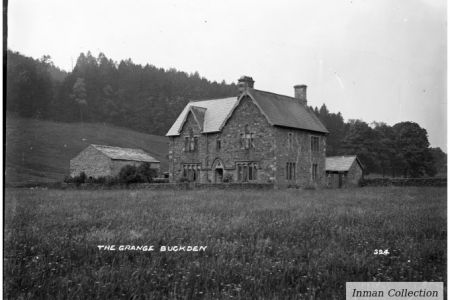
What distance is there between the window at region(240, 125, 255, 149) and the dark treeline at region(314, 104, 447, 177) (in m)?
5.92

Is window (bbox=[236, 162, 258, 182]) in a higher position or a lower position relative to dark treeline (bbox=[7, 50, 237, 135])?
lower

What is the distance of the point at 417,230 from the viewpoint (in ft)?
27.0

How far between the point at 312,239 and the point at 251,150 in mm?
22904

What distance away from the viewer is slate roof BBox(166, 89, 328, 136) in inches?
1195

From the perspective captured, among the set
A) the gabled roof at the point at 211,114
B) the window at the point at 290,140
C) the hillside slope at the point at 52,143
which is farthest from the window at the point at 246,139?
the hillside slope at the point at 52,143

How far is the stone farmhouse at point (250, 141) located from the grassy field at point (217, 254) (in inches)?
793

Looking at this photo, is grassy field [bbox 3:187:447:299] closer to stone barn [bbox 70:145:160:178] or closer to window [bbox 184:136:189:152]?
window [bbox 184:136:189:152]

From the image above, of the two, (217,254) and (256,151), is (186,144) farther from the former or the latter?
(217,254)

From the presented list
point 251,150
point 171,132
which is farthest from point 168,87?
point 251,150

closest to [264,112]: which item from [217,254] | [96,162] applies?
[96,162]

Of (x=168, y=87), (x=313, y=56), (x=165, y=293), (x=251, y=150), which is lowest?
(x=165, y=293)

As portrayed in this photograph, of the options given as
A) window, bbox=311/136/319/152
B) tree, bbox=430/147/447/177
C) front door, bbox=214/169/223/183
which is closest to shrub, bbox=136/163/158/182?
front door, bbox=214/169/223/183

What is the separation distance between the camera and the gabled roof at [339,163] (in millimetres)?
31519

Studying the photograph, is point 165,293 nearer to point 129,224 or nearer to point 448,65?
point 129,224
